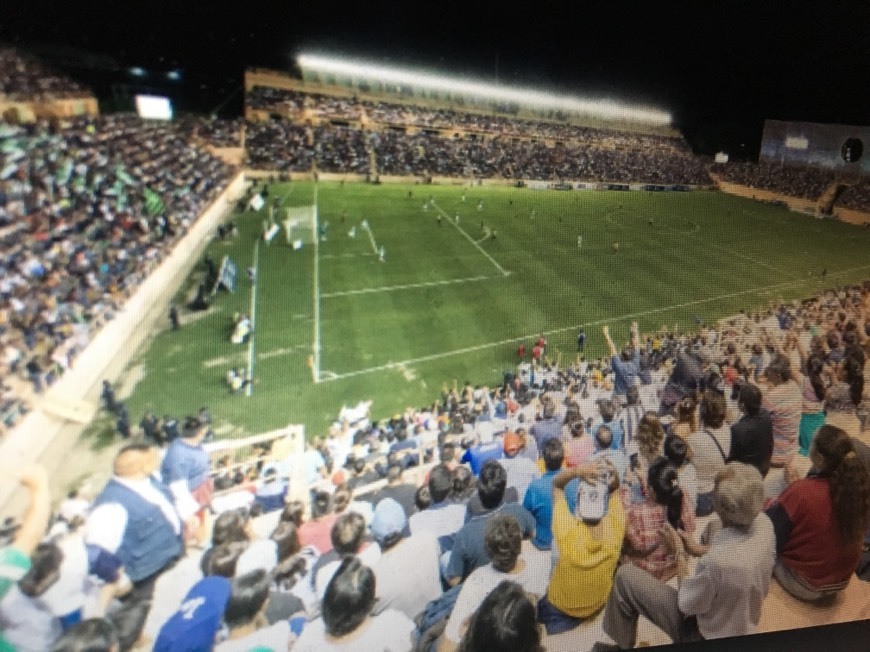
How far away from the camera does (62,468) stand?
263 cm

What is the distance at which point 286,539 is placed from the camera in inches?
108

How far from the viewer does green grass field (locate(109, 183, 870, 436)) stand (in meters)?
4.04

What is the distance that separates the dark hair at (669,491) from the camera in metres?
2.85

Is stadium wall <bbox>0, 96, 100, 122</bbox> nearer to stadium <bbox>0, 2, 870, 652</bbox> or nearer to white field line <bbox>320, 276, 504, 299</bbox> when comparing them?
stadium <bbox>0, 2, 870, 652</bbox>

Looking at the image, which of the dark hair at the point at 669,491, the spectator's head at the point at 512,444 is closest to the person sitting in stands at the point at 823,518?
the dark hair at the point at 669,491

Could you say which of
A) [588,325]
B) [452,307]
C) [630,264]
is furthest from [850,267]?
[452,307]

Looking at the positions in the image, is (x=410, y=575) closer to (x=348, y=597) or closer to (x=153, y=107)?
(x=348, y=597)

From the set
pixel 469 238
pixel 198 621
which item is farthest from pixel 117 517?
pixel 469 238

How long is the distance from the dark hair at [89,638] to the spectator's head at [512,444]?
90.0 inches

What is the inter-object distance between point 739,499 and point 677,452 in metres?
0.75

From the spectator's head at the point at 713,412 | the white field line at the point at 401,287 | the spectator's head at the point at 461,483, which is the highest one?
the white field line at the point at 401,287

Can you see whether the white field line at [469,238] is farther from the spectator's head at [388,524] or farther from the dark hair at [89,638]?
the dark hair at [89,638]

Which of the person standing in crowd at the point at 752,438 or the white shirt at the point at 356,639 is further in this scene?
the person standing in crowd at the point at 752,438

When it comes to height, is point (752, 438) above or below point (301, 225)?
below
